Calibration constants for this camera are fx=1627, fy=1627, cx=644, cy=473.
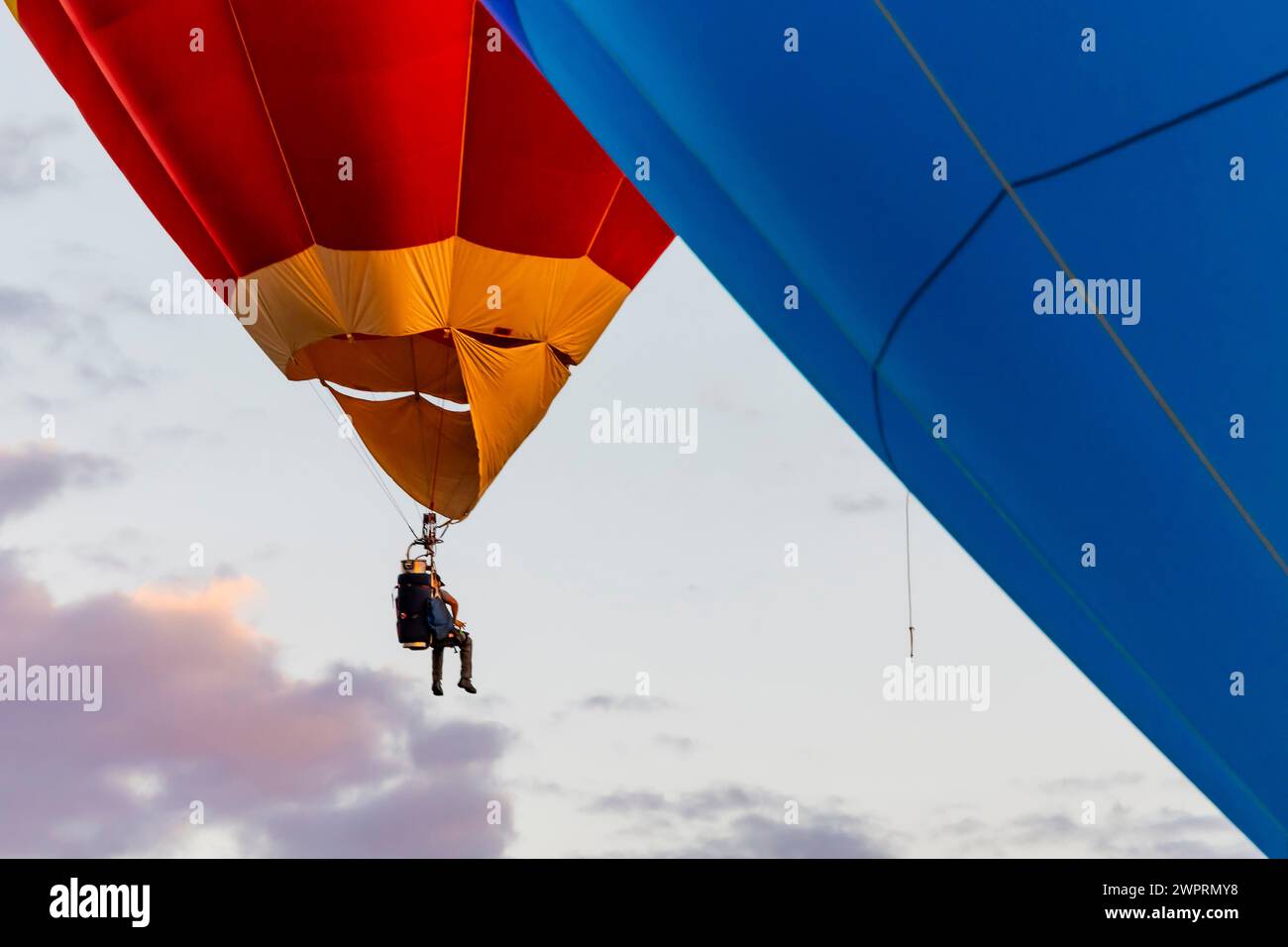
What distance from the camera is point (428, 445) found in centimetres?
1338

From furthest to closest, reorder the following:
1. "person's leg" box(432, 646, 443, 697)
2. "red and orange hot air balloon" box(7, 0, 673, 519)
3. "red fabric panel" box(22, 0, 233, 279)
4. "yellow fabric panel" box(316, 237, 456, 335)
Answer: "person's leg" box(432, 646, 443, 697), "red fabric panel" box(22, 0, 233, 279), "yellow fabric panel" box(316, 237, 456, 335), "red and orange hot air balloon" box(7, 0, 673, 519)

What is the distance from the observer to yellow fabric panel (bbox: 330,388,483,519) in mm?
13289

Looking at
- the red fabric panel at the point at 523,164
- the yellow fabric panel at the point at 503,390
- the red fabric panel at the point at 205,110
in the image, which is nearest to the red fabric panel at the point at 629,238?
the red fabric panel at the point at 523,164

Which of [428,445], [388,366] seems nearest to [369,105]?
[388,366]

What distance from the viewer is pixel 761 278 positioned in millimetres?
6055

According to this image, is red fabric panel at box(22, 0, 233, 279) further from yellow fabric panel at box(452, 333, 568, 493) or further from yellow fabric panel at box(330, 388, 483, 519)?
yellow fabric panel at box(452, 333, 568, 493)

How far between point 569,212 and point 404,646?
11.6 feet

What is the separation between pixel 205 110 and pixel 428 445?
10.7 ft

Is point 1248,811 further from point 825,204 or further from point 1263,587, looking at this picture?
point 825,204

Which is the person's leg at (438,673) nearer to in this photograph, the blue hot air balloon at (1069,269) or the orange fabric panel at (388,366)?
the orange fabric panel at (388,366)

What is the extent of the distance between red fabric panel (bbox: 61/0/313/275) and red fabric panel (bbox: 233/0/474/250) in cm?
18

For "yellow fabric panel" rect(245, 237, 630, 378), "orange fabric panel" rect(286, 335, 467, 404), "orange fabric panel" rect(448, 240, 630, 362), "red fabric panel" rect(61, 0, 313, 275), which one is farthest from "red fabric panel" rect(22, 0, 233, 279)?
"orange fabric panel" rect(448, 240, 630, 362)

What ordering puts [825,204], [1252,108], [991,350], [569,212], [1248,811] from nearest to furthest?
[1252,108]
[991,350]
[825,204]
[1248,811]
[569,212]

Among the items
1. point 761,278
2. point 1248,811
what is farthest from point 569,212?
point 1248,811
